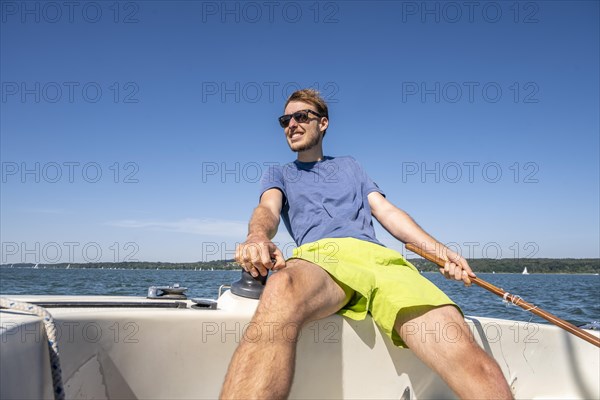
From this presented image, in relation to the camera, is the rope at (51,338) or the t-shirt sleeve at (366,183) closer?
the rope at (51,338)

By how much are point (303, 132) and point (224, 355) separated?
114 cm

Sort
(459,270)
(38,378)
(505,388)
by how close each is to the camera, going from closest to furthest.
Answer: (38,378) < (505,388) < (459,270)

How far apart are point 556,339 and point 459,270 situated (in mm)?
634

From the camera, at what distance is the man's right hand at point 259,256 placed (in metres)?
1.42

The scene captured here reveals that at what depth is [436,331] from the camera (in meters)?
1.58

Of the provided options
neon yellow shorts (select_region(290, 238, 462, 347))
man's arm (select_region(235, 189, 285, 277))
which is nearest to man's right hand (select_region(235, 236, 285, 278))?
man's arm (select_region(235, 189, 285, 277))

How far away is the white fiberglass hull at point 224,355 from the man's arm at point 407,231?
0.88 ft

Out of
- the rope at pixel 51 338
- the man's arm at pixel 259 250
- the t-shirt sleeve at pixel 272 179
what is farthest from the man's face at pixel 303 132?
the rope at pixel 51 338

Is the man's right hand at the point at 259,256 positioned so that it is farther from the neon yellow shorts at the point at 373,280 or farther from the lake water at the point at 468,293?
the lake water at the point at 468,293

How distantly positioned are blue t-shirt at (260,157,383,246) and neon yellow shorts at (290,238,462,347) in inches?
6.5

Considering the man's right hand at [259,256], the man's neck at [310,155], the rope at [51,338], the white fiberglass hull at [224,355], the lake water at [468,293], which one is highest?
the man's neck at [310,155]

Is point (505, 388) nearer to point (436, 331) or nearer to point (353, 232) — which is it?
point (436, 331)

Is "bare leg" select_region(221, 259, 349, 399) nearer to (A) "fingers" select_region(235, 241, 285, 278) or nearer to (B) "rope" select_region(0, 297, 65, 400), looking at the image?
(A) "fingers" select_region(235, 241, 285, 278)

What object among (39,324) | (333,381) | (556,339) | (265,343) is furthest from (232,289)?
(556,339)
